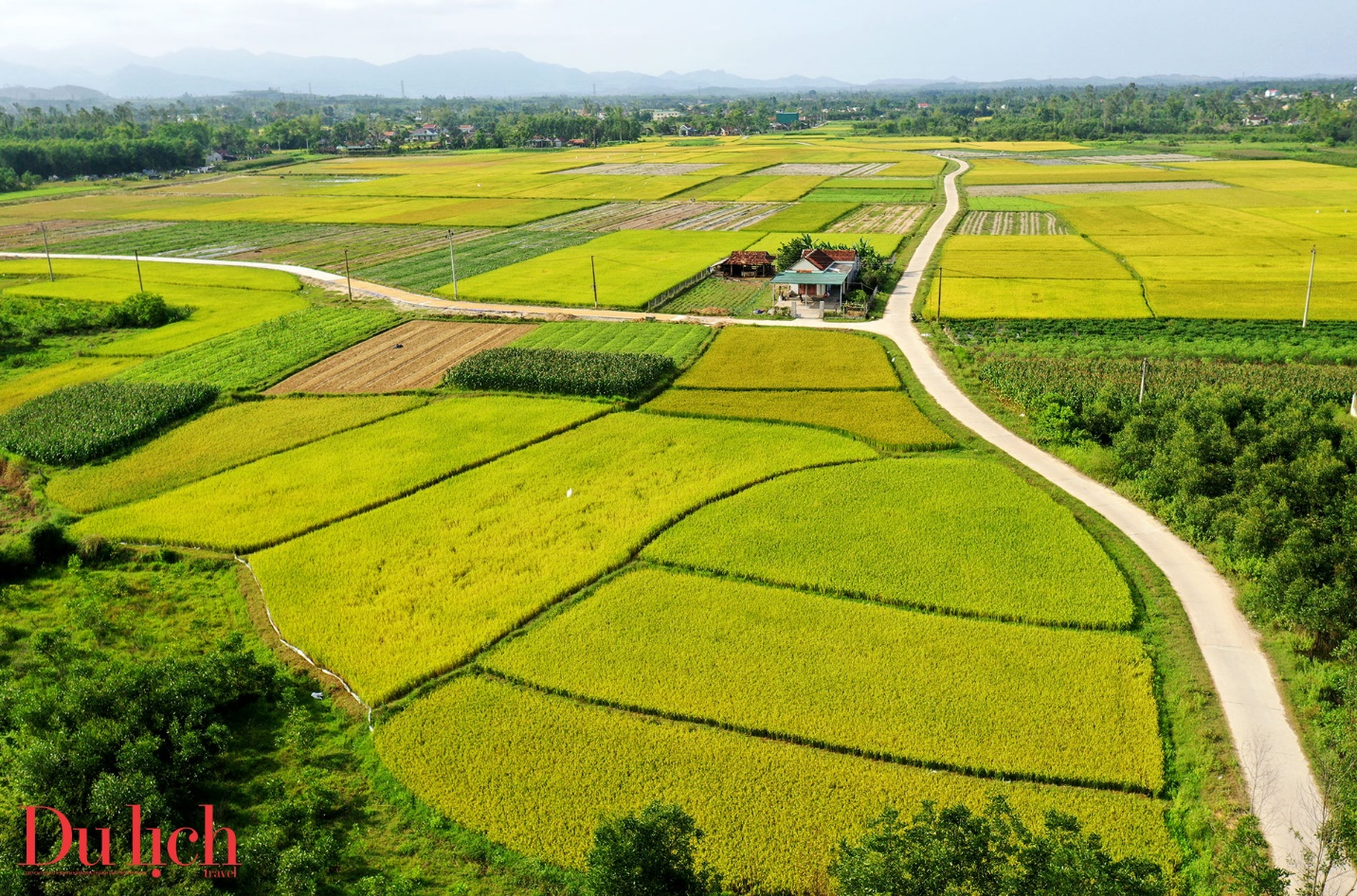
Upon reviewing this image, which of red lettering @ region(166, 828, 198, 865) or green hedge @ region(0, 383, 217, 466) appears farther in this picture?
green hedge @ region(0, 383, 217, 466)

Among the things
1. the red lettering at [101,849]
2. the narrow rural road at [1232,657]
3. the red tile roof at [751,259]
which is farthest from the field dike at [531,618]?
the red tile roof at [751,259]

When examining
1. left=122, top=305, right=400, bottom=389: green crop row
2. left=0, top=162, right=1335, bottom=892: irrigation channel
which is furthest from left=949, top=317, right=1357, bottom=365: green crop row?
left=122, top=305, right=400, bottom=389: green crop row

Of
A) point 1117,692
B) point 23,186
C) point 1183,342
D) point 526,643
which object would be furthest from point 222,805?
point 23,186

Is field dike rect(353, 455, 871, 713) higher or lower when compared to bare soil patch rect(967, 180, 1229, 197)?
lower

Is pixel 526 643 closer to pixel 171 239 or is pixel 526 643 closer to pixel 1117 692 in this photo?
pixel 1117 692

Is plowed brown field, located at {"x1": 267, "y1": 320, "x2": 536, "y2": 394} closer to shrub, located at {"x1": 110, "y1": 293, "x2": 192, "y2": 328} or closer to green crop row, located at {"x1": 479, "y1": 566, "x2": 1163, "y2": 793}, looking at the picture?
shrub, located at {"x1": 110, "y1": 293, "x2": 192, "y2": 328}

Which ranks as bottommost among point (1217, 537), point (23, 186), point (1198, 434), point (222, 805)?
point (222, 805)

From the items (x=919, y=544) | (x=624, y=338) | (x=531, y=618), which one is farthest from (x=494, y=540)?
(x=624, y=338)
